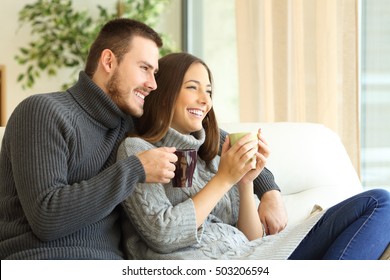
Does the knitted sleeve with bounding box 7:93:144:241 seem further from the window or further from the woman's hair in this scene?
the window

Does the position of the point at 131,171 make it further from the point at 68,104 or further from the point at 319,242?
the point at 319,242

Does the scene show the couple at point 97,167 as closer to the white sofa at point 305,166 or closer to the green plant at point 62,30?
the white sofa at point 305,166

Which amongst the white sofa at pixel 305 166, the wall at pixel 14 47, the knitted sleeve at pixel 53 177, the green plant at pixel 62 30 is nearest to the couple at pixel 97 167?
the knitted sleeve at pixel 53 177

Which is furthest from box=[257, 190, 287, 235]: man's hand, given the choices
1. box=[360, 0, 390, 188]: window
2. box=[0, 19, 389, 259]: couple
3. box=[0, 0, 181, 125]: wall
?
box=[0, 0, 181, 125]: wall

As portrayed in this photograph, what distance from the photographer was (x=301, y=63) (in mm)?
3705

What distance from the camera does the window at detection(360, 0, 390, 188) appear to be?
11.0 ft

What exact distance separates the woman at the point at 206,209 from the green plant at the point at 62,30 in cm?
314

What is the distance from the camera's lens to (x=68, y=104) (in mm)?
2004

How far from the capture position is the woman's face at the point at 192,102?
221 cm

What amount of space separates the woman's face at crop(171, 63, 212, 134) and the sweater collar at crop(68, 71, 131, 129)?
0.69 feet

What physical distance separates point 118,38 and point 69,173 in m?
0.49

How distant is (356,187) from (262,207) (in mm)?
508

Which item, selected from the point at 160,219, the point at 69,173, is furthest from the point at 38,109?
the point at 160,219
